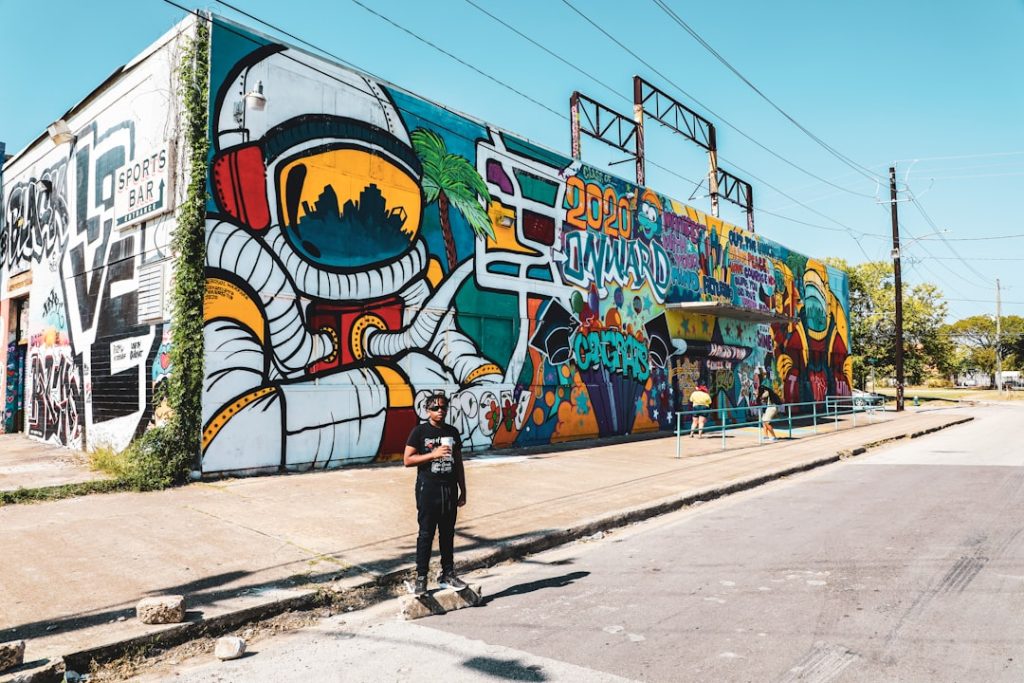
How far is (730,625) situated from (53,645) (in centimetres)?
426

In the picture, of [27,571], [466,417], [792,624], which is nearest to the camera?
[792,624]

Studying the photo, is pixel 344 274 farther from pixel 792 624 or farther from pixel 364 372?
pixel 792 624

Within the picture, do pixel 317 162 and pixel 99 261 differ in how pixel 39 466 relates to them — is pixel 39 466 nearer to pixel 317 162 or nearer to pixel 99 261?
pixel 99 261

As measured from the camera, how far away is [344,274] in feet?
38.2

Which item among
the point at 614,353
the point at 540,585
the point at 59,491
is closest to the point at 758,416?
the point at 614,353

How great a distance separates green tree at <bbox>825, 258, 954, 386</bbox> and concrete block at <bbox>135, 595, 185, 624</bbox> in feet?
158

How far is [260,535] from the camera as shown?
6781 millimetres

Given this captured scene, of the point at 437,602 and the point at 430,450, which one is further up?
the point at 430,450

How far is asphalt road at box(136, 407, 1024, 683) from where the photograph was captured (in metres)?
3.88

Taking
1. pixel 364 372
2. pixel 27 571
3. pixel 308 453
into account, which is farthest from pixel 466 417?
pixel 27 571

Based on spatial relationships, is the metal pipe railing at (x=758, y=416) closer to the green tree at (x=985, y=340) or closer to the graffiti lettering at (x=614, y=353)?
the graffiti lettering at (x=614, y=353)

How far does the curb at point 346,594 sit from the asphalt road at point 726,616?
0.20m

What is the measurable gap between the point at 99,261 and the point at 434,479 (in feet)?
34.8

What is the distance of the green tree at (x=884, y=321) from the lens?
46.1 meters
